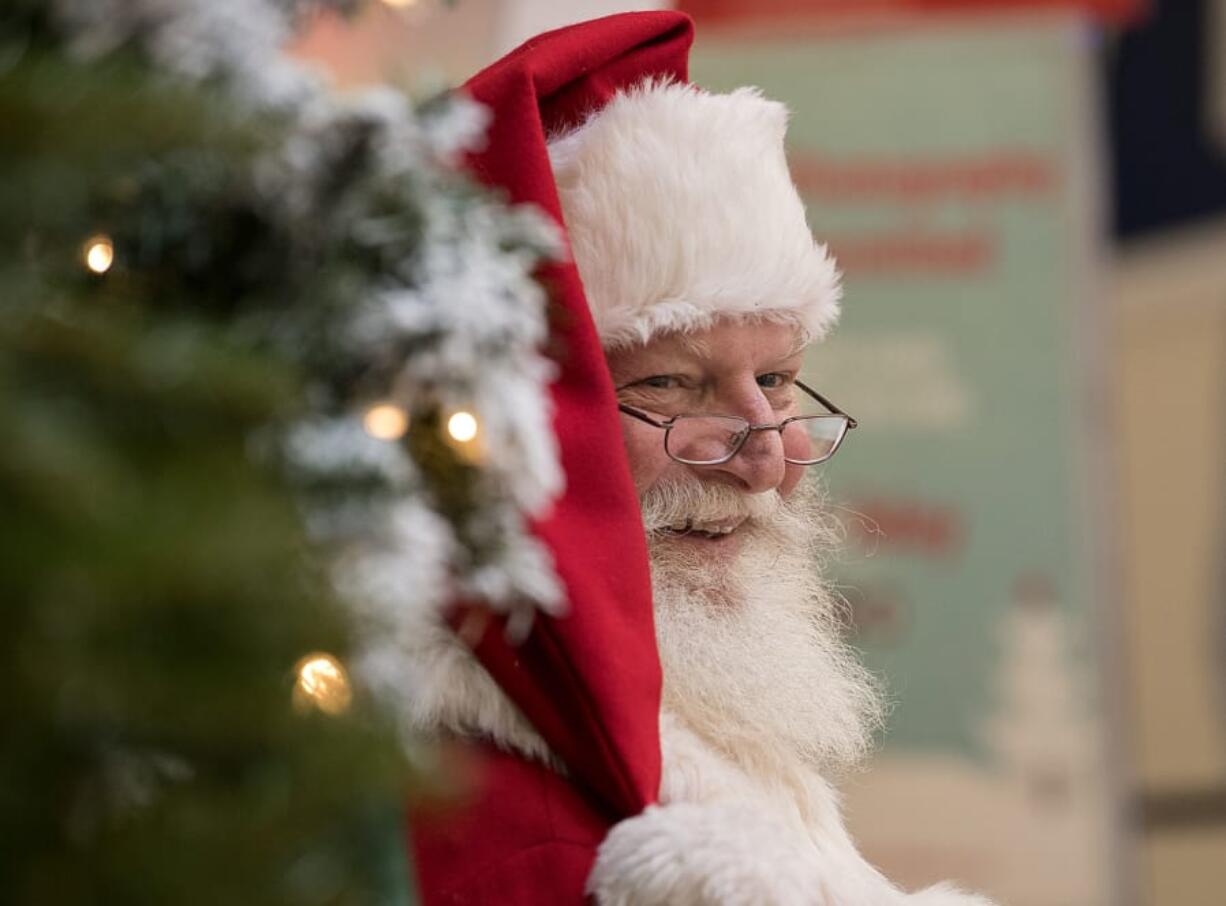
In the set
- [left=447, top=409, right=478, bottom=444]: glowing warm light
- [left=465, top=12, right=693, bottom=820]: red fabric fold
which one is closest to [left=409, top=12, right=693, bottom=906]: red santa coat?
[left=465, top=12, right=693, bottom=820]: red fabric fold

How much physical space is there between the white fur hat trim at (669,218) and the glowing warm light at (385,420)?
2.37ft

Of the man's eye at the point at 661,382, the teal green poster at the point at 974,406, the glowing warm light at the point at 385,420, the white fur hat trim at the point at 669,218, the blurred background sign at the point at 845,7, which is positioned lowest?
the teal green poster at the point at 974,406

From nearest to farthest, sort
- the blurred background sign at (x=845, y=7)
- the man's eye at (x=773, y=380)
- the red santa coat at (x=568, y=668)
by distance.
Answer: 1. the red santa coat at (x=568, y=668)
2. the man's eye at (x=773, y=380)
3. the blurred background sign at (x=845, y=7)

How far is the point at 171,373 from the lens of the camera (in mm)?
657

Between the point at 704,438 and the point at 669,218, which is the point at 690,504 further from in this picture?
the point at 669,218

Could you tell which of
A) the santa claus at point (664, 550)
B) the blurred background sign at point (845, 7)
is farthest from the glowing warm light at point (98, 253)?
the blurred background sign at point (845, 7)

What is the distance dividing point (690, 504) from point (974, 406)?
2346mm

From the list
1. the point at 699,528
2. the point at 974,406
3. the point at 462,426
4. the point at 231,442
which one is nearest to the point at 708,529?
the point at 699,528

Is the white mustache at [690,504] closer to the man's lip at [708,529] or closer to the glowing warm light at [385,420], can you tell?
the man's lip at [708,529]

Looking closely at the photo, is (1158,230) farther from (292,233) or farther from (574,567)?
(292,233)

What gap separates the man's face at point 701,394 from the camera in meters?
1.51

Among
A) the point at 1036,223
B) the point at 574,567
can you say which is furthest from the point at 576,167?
the point at 1036,223

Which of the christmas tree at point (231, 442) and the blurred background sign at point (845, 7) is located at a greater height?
the christmas tree at point (231, 442)

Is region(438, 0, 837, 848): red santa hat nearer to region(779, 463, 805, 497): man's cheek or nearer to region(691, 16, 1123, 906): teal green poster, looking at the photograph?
region(779, 463, 805, 497): man's cheek
